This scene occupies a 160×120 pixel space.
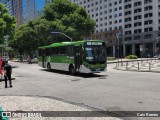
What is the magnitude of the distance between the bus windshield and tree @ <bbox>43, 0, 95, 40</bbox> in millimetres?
34955

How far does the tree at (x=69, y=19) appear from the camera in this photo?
60.5 metres

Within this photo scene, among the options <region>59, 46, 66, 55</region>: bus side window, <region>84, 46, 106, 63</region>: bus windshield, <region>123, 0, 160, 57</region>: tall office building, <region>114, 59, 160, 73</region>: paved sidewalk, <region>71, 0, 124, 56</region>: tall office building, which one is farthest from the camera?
<region>71, 0, 124, 56</region>: tall office building

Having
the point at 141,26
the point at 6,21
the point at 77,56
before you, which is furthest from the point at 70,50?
the point at 141,26

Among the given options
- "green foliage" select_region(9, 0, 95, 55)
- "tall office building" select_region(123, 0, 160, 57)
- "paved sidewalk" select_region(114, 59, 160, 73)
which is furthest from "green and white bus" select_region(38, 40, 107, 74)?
"tall office building" select_region(123, 0, 160, 57)

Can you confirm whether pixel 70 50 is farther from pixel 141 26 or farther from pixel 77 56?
pixel 141 26

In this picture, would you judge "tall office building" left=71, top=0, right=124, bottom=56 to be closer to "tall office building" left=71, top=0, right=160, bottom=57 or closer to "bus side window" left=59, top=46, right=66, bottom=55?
"tall office building" left=71, top=0, right=160, bottom=57

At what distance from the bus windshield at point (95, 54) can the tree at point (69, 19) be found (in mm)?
34955

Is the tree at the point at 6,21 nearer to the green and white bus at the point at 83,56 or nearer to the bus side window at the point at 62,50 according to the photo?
the bus side window at the point at 62,50

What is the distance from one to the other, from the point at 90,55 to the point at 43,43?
46.7m

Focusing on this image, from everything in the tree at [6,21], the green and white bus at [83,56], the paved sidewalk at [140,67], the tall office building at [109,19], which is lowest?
the paved sidewalk at [140,67]

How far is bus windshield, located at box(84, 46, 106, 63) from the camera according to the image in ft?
78.8

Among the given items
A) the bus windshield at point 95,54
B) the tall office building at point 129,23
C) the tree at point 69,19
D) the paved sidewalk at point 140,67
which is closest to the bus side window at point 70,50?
the bus windshield at point 95,54

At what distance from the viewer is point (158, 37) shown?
96.8 m

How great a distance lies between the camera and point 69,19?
62312 millimetres
